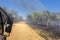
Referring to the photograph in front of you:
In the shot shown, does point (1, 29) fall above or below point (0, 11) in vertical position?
below

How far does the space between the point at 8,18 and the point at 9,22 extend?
0.18 meters

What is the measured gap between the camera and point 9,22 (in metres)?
5.41

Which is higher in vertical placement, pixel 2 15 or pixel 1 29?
pixel 2 15

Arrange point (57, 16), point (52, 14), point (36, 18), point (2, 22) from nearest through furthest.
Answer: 1. point (2, 22)
2. point (36, 18)
3. point (52, 14)
4. point (57, 16)

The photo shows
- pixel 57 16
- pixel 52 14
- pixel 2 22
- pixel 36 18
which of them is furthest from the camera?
pixel 57 16

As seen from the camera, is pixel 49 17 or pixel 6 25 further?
pixel 49 17

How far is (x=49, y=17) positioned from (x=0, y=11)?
9806cm

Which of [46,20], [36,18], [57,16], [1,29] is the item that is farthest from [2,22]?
[57,16]

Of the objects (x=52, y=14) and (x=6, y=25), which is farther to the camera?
(x=52, y=14)

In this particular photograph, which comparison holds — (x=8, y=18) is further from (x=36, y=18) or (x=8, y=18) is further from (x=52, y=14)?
(x=52, y=14)

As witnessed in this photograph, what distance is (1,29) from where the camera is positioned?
520cm

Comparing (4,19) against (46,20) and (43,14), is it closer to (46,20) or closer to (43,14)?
(43,14)

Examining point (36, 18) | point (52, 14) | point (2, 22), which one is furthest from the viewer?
point (52, 14)

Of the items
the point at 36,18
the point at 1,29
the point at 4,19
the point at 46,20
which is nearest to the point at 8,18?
the point at 4,19
